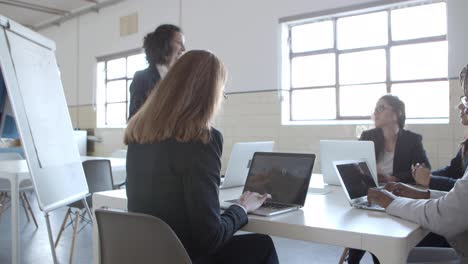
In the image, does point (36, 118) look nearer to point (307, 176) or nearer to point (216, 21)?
point (307, 176)

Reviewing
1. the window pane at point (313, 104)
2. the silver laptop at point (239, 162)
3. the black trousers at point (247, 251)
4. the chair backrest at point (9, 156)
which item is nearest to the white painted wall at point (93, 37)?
the window pane at point (313, 104)

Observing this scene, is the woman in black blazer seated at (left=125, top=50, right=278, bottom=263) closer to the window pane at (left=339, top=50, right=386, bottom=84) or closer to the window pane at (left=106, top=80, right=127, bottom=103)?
the window pane at (left=339, top=50, right=386, bottom=84)

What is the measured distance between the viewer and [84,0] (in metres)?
7.21

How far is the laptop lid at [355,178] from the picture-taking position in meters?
1.59

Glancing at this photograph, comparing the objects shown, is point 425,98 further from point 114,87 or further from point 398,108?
point 114,87

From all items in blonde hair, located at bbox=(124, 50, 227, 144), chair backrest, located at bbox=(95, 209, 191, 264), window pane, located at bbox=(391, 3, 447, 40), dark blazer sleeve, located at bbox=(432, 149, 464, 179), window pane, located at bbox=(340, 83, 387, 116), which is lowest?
chair backrest, located at bbox=(95, 209, 191, 264)

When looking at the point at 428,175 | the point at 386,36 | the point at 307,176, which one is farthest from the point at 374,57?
the point at 307,176

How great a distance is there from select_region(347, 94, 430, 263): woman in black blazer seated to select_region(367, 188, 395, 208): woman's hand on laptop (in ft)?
3.47

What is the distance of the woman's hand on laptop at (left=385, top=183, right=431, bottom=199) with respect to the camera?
5.21 ft

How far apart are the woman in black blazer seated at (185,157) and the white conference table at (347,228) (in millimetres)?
119

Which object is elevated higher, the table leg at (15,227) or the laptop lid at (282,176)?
the laptop lid at (282,176)

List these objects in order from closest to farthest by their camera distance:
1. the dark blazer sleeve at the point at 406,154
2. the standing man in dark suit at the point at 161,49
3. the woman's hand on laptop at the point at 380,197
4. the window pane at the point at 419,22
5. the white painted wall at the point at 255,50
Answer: the woman's hand on laptop at the point at 380,197, the standing man in dark suit at the point at 161,49, the dark blazer sleeve at the point at 406,154, the white painted wall at the point at 255,50, the window pane at the point at 419,22

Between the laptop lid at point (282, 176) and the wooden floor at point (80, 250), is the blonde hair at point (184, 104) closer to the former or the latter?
the laptop lid at point (282, 176)

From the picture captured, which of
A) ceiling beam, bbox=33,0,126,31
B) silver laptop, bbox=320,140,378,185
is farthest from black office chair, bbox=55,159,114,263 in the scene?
ceiling beam, bbox=33,0,126,31
